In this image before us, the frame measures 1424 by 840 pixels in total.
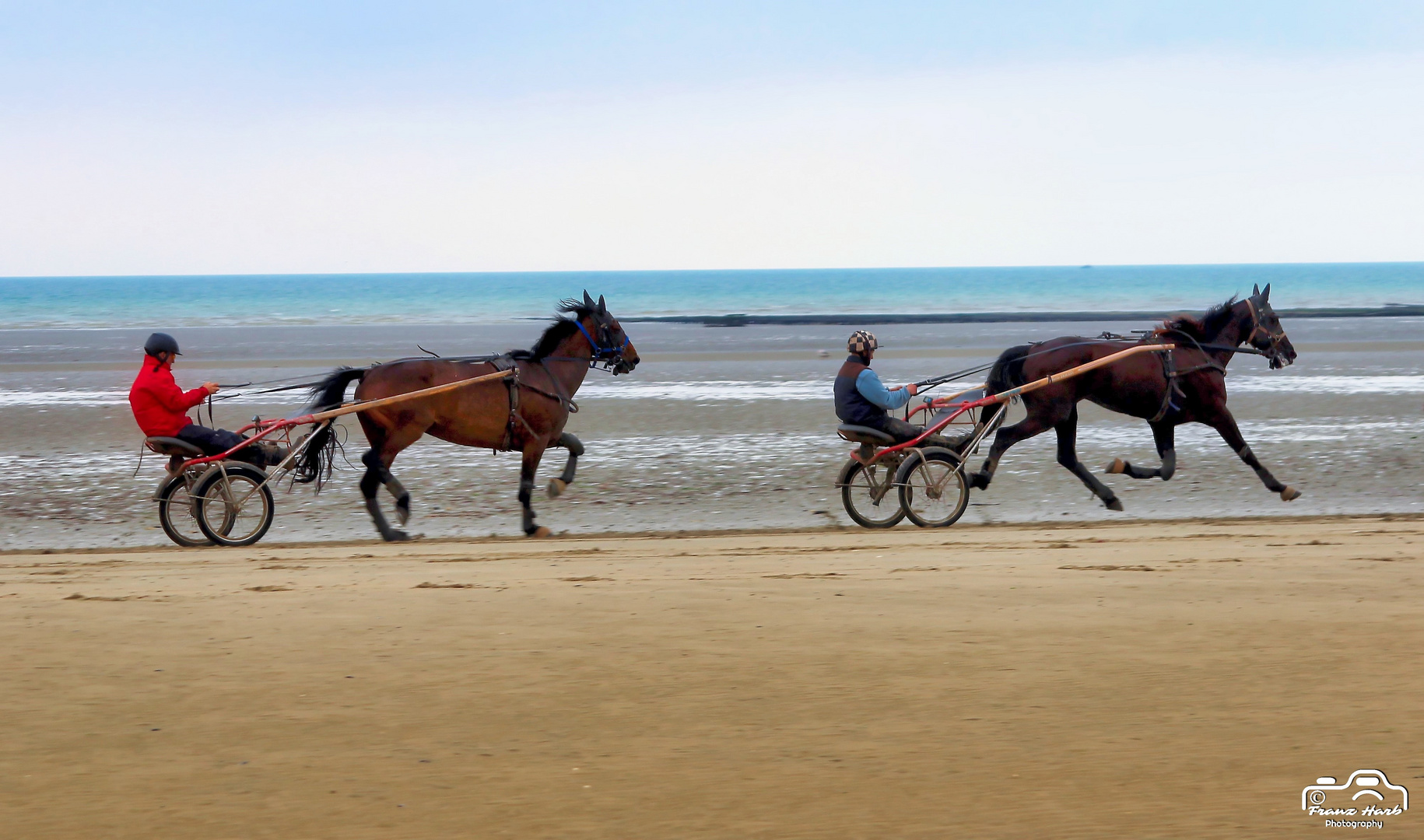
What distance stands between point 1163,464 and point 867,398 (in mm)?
2680

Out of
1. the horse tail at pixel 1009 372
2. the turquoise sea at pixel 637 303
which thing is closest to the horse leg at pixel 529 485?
the horse tail at pixel 1009 372

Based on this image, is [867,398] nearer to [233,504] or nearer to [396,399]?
[396,399]

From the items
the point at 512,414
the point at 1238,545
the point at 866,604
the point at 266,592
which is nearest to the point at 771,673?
the point at 866,604

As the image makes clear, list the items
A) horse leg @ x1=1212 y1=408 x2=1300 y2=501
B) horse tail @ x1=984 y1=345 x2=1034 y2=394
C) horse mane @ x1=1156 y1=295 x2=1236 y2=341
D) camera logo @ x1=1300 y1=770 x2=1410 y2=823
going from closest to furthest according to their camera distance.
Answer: camera logo @ x1=1300 y1=770 x2=1410 y2=823 < horse leg @ x1=1212 y1=408 x2=1300 y2=501 < horse tail @ x1=984 y1=345 x2=1034 y2=394 < horse mane @ x1=1156 y1=295 x2=1236 y2=341

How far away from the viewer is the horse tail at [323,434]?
9125mm

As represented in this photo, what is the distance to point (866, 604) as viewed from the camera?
5.82m

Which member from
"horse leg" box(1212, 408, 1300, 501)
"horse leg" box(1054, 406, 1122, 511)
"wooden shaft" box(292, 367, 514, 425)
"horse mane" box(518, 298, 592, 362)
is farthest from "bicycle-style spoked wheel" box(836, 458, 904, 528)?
"horse leg" box(1212, 408, 1300, 501)

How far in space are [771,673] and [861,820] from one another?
125 cm

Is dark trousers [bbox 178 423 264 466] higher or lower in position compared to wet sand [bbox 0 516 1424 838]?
higher

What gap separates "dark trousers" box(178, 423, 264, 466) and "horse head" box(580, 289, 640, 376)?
8.68ft

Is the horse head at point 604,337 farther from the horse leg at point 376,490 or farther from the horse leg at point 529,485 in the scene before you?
the horse leg at point 376,490

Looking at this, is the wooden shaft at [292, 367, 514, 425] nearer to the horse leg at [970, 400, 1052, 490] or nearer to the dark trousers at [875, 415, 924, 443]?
the dark trousers at [875, 415, 924, 443]

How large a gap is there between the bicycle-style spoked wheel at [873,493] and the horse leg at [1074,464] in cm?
150

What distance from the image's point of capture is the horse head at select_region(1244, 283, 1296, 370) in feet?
34.7
